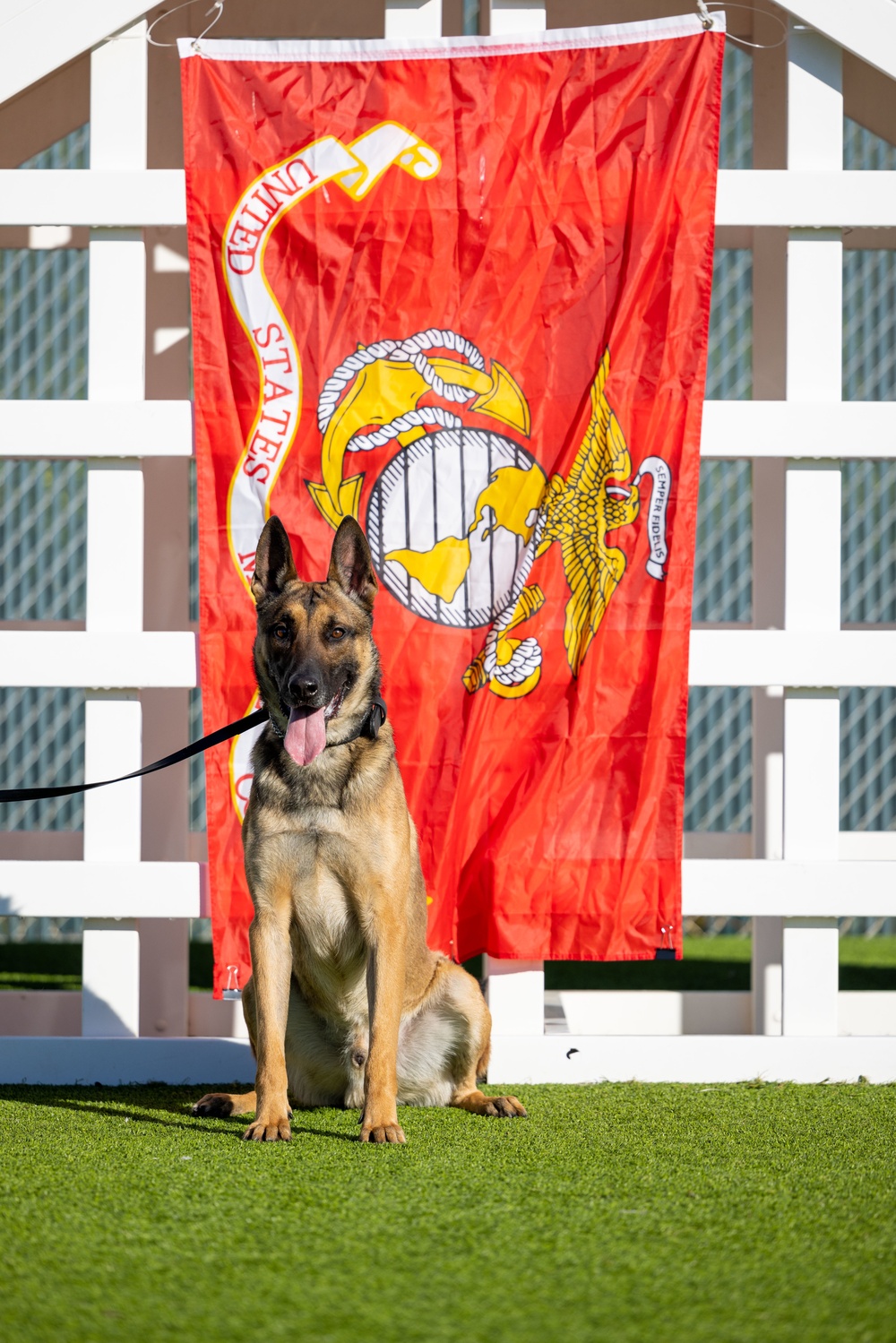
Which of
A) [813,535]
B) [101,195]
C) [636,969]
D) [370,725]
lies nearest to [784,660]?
[813,535]

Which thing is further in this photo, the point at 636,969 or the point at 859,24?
the point at 636,969

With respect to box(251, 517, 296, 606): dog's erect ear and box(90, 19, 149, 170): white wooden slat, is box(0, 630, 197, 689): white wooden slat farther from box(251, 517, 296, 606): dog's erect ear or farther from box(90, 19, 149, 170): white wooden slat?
box(90, 19, 149, 170): white wooden slat

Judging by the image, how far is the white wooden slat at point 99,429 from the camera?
4.04 metres

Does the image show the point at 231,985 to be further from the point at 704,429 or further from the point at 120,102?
the point at 120,102

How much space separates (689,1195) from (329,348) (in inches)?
109

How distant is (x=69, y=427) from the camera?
4.05m

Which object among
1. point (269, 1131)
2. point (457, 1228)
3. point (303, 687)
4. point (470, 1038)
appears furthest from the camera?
point (470, 1038)

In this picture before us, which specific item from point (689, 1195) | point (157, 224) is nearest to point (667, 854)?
point (689, 1195)

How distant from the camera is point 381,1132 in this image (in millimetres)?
3070

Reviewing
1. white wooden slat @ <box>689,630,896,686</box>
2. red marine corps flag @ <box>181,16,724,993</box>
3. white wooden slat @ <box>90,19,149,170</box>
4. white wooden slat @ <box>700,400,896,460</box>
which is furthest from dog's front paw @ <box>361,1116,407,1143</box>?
white wooden slat @ <box>90,19,149,170</box>

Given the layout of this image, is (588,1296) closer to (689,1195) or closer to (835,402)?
(689,1195)

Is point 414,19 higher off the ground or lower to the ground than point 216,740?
higher

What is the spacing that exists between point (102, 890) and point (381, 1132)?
1.41 metres

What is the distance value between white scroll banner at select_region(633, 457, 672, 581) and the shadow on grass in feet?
6.54
